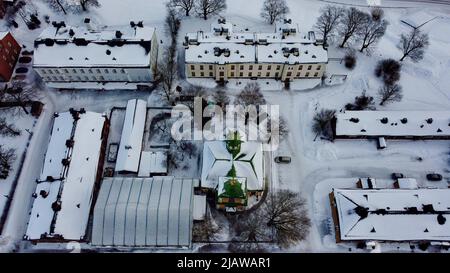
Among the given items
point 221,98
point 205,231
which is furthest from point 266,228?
point 221,98

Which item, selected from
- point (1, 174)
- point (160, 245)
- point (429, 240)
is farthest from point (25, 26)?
point (429, 240)

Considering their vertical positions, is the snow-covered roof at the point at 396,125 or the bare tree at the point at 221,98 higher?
the bare tree at the point at 221,98

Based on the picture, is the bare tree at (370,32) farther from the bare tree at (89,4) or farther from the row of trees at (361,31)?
the bare tree at (89,4)

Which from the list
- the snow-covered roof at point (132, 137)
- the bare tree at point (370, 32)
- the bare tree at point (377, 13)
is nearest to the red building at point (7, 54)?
the snow-covered roof at point (132, 137)

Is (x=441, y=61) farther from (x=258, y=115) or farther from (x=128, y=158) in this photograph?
(x=128, y=158)

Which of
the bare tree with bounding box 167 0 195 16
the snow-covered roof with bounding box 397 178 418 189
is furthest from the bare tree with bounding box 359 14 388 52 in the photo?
the bare tree with bounding box 167 0 195 16

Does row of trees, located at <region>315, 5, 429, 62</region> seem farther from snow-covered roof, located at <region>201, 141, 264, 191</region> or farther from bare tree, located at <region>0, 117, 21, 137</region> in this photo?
bare tree, located at <region>0, 117, 21, 137</region>
